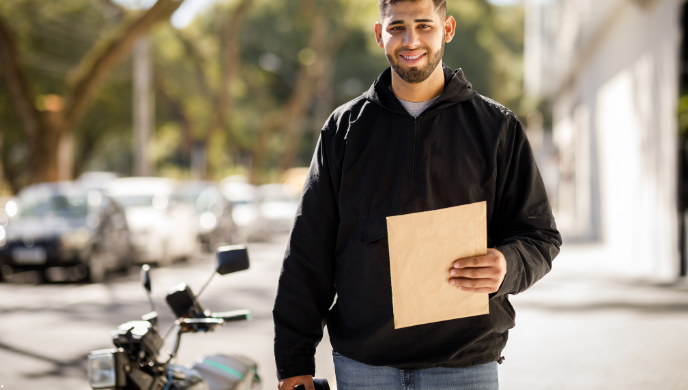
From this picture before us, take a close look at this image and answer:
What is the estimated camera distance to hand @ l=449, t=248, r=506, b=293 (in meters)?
2.09

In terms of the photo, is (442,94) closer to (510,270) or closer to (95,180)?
(510,270)

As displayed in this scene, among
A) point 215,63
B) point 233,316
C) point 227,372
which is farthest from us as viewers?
point 215,63

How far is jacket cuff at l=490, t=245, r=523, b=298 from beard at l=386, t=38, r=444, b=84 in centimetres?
55

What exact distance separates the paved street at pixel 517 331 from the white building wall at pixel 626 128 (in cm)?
155

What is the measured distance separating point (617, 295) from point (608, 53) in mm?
9981

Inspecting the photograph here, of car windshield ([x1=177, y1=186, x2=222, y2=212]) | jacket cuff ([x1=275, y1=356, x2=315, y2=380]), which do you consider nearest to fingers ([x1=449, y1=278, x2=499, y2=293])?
jacket cuff ([x1=275, y1=356, x2=315, y2=380])

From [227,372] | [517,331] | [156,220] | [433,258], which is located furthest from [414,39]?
[156,220]

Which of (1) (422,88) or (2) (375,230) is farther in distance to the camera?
(1) (422,88)

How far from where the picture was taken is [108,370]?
8.51ft

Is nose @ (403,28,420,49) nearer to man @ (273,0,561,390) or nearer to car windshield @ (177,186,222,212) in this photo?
man @ (273,0,561,390)

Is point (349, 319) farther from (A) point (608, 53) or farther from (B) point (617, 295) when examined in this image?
(A) point (608, 53)

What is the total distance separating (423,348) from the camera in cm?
222

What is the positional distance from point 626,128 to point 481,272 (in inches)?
597

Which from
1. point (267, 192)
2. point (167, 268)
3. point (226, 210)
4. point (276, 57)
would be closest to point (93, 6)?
point (276, 57)
